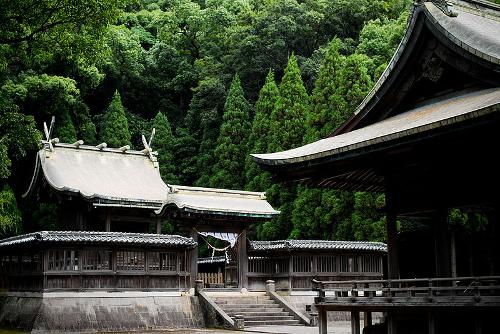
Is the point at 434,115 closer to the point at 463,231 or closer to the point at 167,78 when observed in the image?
the point at 463,231

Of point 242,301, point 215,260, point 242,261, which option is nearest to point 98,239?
point 242,301

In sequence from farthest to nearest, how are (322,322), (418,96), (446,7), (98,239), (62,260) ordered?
(98,239) → (62,260) → (322,322) → (418,96) → (446,7)

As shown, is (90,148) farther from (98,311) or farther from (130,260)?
(98,311)

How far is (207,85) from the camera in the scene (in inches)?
2083

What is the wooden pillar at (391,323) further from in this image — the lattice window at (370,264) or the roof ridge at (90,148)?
the roof ridge at (90,148)

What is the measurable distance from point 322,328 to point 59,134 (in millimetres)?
33069

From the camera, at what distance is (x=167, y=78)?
59.1 m

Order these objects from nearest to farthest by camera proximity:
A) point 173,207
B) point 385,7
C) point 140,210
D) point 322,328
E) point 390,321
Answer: point 390,321, point 322,328, point 173,207, point 140,210, point 385,7

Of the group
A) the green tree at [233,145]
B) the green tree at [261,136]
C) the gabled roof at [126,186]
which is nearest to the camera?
the gabled roof at [126,186]

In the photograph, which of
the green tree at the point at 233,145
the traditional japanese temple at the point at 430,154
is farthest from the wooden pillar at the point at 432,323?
the green tree at the point at 233,145

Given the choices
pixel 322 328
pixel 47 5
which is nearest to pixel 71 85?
pixel 47 5

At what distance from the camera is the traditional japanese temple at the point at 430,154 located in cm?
1346

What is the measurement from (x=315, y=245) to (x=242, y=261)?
336cm

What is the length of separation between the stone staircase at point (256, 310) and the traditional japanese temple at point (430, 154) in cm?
1069
